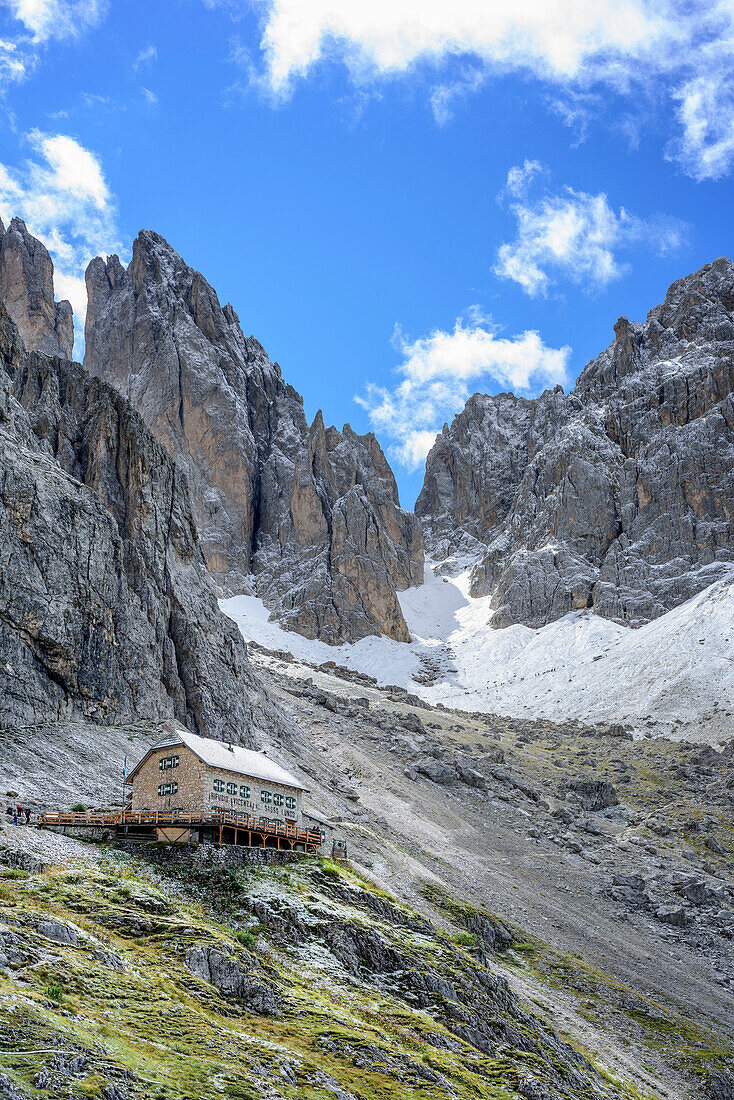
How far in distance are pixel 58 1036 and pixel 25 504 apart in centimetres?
5136

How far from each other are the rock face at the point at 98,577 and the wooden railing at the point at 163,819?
51.0 feet

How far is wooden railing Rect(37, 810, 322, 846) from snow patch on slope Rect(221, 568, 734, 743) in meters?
91.5

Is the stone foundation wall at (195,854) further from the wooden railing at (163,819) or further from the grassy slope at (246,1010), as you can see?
the wooden railing at (163,819)

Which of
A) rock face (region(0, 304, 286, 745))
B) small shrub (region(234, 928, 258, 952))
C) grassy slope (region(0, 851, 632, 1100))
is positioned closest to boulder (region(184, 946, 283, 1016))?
grassy slope (region(0, 851, 632, 1100))

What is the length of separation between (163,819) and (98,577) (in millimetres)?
30713

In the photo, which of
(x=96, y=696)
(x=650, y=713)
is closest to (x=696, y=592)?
(x=650, y=713)

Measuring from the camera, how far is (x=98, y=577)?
68.5m

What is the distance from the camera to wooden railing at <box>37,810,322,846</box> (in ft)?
136

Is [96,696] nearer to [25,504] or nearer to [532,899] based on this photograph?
[25,504]

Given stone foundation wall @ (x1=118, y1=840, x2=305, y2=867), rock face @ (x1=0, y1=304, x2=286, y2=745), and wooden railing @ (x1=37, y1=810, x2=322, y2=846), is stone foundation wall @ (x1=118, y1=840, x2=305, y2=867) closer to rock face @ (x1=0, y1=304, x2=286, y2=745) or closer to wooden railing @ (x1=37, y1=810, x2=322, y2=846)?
wooden railing @ (x1=37, y1=810, x2=322, y2=846)

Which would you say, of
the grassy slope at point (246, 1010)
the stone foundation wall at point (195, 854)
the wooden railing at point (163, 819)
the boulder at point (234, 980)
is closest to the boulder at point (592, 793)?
the grassy slope at point (246, 1010)

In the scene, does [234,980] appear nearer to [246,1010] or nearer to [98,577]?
[246,1010]

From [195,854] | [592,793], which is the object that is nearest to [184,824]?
[195,854]

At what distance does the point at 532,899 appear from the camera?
64.6 meters
